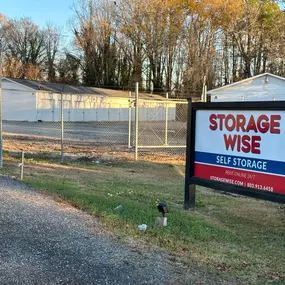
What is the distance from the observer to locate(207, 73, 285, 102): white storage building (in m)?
30.1

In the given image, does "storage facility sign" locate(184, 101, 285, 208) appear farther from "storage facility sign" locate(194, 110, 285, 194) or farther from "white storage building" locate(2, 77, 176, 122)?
"white storage building" locate(2, 77, 176, 122)

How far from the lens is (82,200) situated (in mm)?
5730

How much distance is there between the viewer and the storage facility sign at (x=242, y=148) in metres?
4.98

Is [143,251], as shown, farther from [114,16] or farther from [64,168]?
[114,16]

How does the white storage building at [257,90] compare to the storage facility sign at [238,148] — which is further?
the white storage building at [257,90]

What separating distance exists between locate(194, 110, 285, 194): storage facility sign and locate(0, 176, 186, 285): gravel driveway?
1997 millimetres

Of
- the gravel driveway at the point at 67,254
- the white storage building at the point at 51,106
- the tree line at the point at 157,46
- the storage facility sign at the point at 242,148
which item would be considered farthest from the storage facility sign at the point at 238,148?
the tree line at the point at 157,46

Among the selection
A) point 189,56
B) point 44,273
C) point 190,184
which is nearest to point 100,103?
point 189,56

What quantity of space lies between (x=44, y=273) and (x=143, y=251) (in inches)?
40.0

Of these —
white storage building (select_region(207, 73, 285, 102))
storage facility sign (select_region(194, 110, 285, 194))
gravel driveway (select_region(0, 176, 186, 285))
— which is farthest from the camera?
white storage building (select_region(207, 73, 285, 102))

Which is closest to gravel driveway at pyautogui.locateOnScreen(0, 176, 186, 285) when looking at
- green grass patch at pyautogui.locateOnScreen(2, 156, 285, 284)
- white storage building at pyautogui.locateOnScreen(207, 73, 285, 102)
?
green grass patch at pyautogui.locateOnScreen(2, 156, 285, 284)

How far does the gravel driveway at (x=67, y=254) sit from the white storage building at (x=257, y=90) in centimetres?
2683

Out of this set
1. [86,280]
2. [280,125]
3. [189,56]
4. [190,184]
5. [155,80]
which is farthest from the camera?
[155,80]

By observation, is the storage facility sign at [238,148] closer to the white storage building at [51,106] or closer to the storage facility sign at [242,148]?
the storage facility sign at [242,148]
